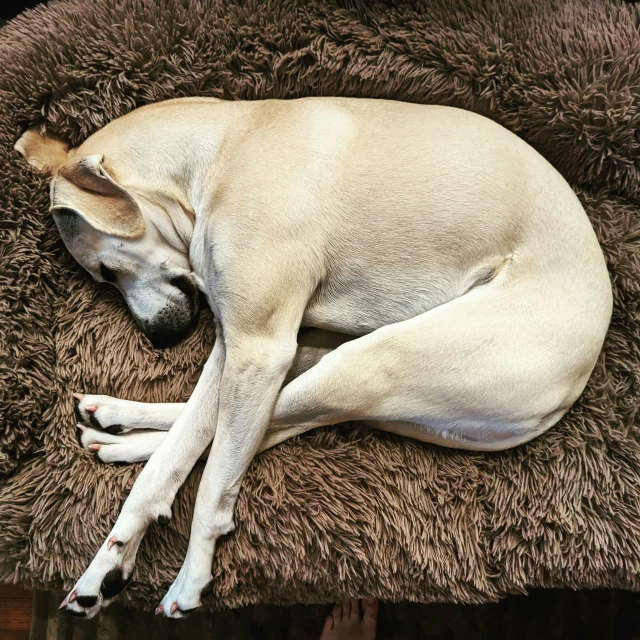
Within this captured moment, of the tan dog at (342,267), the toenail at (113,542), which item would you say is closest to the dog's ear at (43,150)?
the tan dog at (342,267)

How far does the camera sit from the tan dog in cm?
144

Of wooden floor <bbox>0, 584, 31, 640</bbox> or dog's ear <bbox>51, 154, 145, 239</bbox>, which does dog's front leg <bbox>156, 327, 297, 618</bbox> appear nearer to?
dog's ear <bbox>51, 154, 145, 239</bbox>

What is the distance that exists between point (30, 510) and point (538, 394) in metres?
1.42

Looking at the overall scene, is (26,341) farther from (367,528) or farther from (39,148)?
(367,528)

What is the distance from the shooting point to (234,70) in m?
1.77

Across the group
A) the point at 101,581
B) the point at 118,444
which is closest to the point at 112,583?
the point at 101,581

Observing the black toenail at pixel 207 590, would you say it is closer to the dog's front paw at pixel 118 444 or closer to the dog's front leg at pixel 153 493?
the dog's front leg at pixel 153 493

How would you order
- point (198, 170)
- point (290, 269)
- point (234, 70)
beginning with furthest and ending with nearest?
point (234, 70) → point (198, 170) → point (290, 269)

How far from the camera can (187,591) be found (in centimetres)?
148

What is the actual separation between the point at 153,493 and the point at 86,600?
30cm

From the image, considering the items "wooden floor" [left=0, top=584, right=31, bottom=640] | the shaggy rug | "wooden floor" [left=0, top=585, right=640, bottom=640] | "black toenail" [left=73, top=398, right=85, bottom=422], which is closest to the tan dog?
the shaggy rug

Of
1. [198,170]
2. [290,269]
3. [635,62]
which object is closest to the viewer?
[290,269]

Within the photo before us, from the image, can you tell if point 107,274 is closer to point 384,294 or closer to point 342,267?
point 342,267

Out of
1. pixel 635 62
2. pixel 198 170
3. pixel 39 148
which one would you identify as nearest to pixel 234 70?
pixel 198 170
